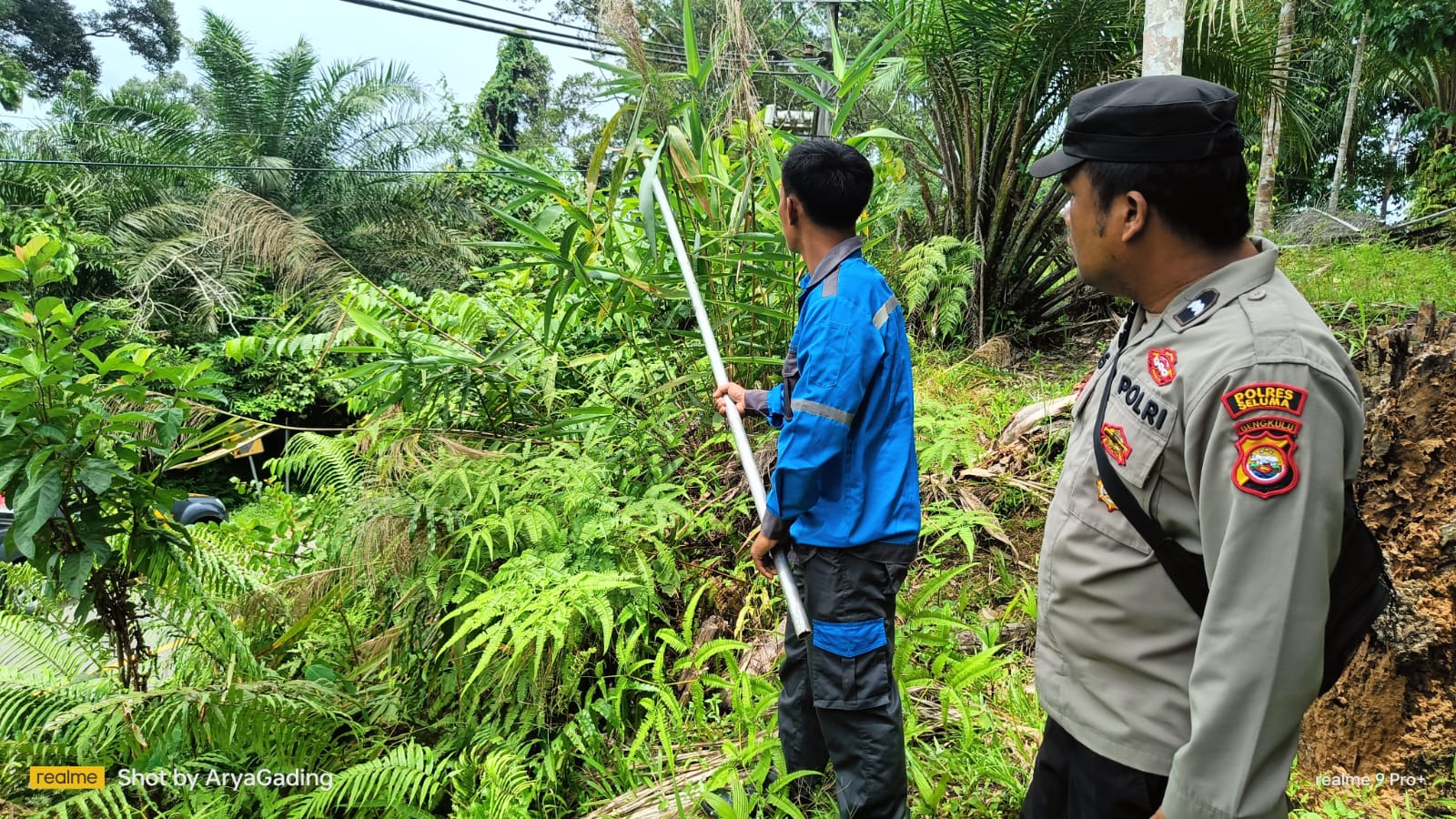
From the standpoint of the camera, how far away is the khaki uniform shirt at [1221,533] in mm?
920

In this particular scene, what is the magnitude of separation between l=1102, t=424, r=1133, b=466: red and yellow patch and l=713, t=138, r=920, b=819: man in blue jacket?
714mm

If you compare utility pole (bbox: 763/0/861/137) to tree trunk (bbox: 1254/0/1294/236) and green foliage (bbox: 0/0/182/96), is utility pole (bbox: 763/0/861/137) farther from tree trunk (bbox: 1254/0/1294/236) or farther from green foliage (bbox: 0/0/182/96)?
green foliage (bbox: 0/0/182/96)

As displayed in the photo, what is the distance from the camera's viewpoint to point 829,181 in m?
1.99

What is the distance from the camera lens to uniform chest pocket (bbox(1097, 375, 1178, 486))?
1.07 metres

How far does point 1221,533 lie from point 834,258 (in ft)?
3.85

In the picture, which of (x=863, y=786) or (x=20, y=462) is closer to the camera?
(x=863, y=786)

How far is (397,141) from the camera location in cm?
1350

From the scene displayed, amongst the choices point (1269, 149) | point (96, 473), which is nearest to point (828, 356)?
point (96, 473)

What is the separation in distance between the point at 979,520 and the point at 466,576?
6.25ft

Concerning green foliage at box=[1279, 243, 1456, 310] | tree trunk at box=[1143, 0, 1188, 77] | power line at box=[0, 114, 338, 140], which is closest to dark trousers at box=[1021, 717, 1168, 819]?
tree trunk at box=[1143, 0, 1188, 77]

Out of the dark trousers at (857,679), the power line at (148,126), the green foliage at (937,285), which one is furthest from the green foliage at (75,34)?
the dark trousers at (857,679)

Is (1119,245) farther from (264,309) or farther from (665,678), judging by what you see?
(264,309)

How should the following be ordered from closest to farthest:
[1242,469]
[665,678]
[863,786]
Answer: [1242,469]
[863,786]
[665,678]

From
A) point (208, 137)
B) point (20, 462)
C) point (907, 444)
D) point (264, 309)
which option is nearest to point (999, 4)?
point (907, 444)
